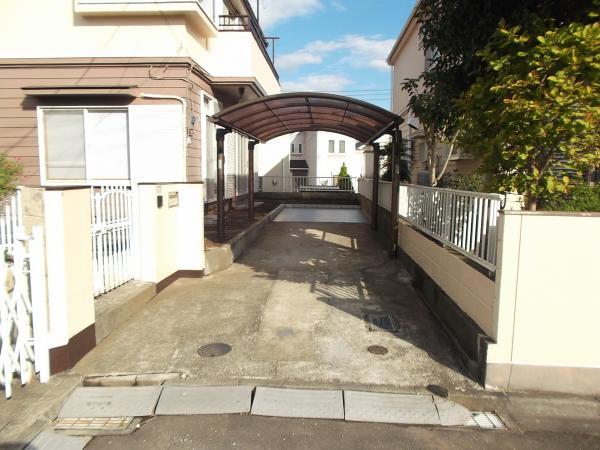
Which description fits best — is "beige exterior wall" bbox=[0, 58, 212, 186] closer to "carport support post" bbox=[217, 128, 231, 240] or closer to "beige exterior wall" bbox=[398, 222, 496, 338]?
"carport support post" bbox=[217, 128, 231, 240]

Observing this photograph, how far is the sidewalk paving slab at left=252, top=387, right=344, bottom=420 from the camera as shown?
10.2ft

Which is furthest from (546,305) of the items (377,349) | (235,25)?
(235,25)

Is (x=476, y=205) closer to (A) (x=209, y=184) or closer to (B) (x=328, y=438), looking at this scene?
(B) (x=328, y=438)

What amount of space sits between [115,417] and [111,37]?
26.9 feet

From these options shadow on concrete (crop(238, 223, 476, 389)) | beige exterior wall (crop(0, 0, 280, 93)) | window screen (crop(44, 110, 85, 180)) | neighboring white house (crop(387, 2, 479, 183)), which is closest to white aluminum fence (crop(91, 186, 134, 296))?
shadow on concrete (crop(238, 223, 476, 389))

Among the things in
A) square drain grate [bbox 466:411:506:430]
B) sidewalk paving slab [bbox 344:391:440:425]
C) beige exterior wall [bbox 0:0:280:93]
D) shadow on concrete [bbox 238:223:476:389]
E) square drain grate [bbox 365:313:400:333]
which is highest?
beige exterior wall [bbox 0:0:280:93]

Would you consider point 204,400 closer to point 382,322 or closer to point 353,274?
point 382,322

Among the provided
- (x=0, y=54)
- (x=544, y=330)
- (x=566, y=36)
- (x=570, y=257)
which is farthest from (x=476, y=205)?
(x=0, y=54)

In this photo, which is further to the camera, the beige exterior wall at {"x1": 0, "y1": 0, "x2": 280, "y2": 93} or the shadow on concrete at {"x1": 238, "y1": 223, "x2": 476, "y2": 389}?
the beige exterior wall at {"x1": 0, "y1": 0, "x2": 280, "y2": 93}

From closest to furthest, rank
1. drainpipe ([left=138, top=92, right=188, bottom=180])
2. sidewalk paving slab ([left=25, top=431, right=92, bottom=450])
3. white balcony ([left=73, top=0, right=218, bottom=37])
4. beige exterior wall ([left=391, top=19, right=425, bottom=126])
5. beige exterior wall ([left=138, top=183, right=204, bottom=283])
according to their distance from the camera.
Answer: sidewalk paving slab ([left=25, top=431, right=92, bottom=450])
beige exterior wall ([left=138, top=183, right=204, bottom=283])
white balcony ([left=73, top=0, right=218, bottom=37])
drainpipe ([left=138, top=92, right=188, bottom=180])
beige exterior wall ([left=391, top=19, right=425, bottom=126])

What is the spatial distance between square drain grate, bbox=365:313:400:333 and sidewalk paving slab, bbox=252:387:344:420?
1.43 meters

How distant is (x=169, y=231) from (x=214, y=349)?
2.53 meters

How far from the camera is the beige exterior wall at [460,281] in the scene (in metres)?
3.56

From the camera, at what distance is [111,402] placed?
3240 mm
